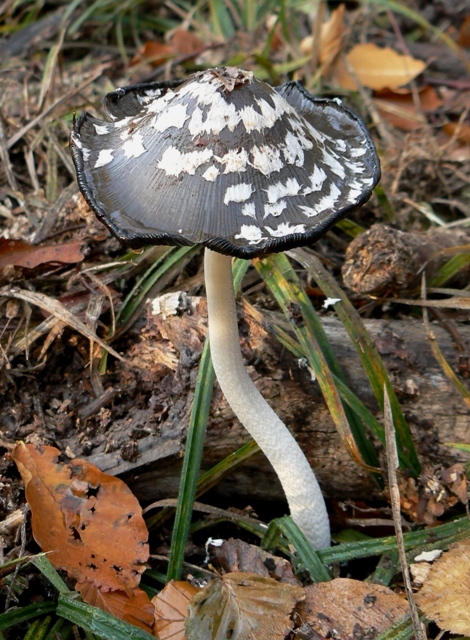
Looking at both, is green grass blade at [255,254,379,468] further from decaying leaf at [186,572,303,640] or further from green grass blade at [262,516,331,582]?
decaying leaf at [186,572,303,640]

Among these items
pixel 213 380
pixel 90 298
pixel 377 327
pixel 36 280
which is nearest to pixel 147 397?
pixel 213 380

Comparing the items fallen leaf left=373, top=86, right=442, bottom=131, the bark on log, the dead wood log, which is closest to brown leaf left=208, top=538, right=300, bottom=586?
the bark on log

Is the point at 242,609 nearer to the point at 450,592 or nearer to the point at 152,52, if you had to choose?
the point at 450,592

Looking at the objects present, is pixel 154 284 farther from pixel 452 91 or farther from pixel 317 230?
pixel 452 91

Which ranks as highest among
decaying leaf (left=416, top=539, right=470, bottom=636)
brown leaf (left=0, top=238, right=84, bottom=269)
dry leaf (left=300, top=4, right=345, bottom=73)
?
dry leaf (left=300, top=4, right=345, bottom=73)

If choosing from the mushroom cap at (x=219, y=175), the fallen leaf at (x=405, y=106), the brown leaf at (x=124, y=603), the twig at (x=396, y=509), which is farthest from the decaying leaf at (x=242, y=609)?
the fallen leaf at (x=405, y=106)

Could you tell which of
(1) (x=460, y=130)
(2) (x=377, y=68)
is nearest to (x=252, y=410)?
(1) (x=460, y=130)
